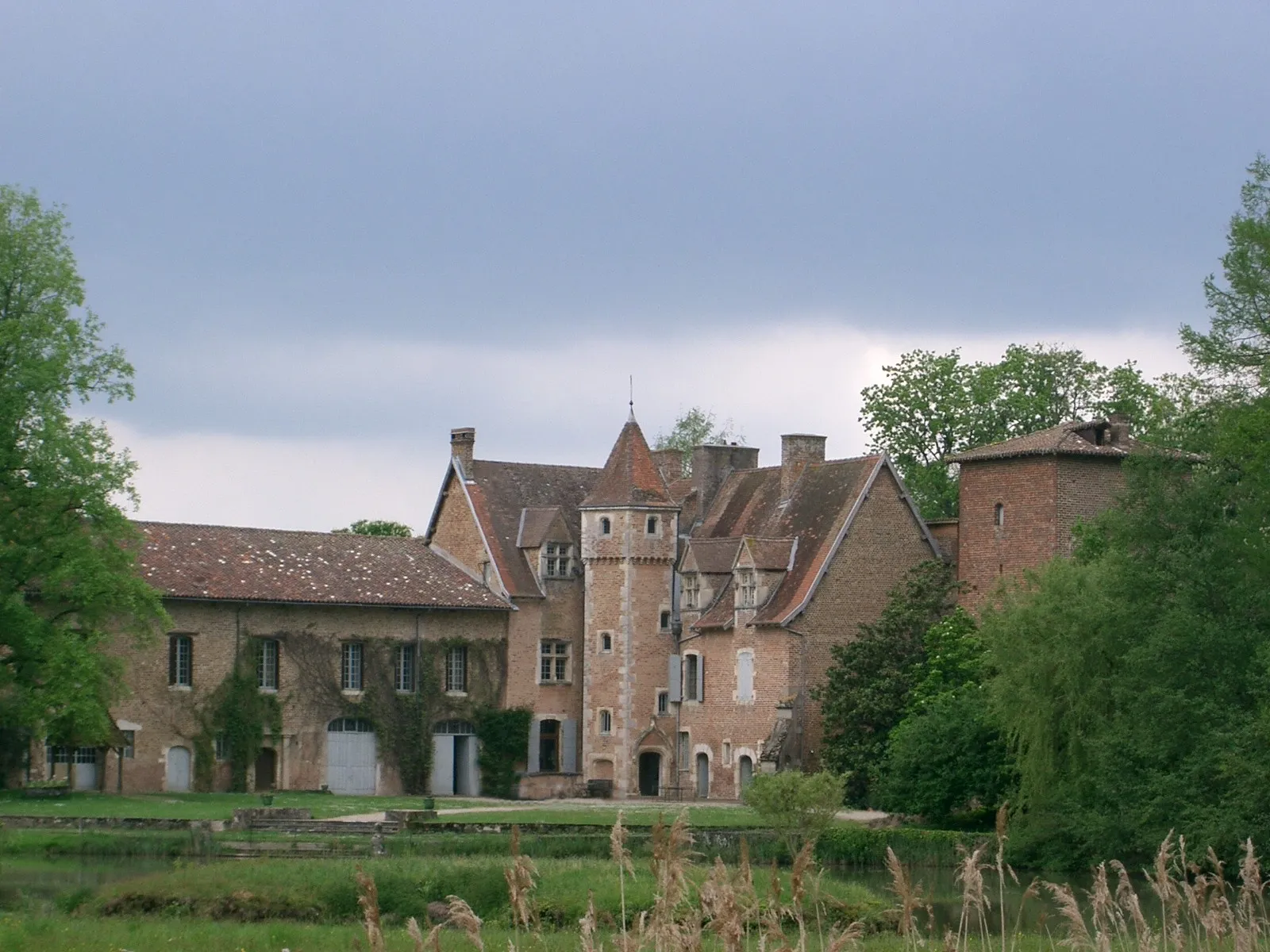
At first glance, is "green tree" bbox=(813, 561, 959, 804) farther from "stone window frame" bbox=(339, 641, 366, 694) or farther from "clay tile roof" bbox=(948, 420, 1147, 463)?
"stone window frame" bbox=(339, 641, 366, 694)

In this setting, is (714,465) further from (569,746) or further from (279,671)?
(279,671)

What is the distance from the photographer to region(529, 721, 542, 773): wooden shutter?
52.0 metres

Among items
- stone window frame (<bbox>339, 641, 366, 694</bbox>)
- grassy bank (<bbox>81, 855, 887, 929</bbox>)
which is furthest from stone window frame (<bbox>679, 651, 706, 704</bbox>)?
grassy bank (<bbox>81, 855, 887, 929</bbox>)

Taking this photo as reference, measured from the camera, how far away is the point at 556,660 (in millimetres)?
Answer: 53156

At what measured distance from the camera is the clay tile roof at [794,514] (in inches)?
1919

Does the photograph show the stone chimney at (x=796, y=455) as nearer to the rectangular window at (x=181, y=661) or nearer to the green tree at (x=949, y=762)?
the green tree at (x=949, y=762)

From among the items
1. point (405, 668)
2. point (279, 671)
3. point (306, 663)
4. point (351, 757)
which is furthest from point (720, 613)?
point (279, 671)

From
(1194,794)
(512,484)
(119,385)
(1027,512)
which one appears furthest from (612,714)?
(1194,794)

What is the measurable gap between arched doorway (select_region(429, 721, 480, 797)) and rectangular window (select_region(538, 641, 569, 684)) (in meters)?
2.59

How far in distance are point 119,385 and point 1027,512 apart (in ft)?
72.2

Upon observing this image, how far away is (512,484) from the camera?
55094 millimetres

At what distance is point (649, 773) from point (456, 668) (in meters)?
6.01

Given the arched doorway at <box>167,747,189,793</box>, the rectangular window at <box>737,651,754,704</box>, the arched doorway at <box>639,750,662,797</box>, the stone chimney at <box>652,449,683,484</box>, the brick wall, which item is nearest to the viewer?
the brick wall

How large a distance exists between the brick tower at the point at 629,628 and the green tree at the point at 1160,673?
52.3ft
